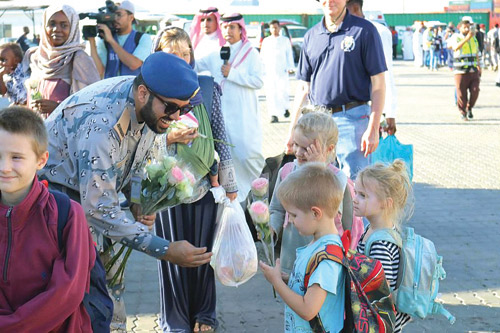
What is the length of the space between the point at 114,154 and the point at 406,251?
1457mm

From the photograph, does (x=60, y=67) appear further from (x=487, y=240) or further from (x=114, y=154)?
(x=487, y=240)

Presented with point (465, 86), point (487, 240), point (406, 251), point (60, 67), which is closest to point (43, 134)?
point (406, 251)

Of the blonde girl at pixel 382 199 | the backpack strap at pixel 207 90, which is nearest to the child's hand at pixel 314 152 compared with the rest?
the blonde girl at pixel 382 199

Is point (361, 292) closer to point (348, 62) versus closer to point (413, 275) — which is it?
point (413, 275)

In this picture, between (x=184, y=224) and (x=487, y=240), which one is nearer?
(x=184, y=224)

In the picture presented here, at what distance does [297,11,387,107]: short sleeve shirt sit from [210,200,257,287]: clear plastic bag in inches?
64.8

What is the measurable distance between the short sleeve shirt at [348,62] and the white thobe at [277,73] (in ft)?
37.4

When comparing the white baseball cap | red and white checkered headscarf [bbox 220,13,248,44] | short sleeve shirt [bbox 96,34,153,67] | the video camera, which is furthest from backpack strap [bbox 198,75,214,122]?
red and white checkered headscarf [bbox 220,13,248,44]

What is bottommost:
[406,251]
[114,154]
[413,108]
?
[413,108]

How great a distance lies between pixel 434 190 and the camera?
10.3 meters

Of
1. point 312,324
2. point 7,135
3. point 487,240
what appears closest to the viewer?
point 7,135

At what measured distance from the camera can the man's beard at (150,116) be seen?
3.64 meters

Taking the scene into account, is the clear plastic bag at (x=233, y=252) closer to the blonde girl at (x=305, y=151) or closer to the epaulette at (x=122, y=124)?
the blonde girl at (x=305, y=151)

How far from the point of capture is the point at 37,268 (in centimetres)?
298
